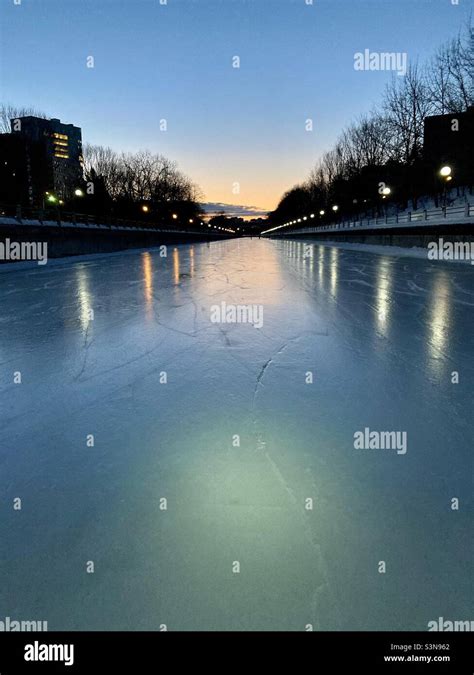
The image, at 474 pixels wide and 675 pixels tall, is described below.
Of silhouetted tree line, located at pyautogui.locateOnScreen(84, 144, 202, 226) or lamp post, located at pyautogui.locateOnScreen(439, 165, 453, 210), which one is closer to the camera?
lamp post, located at pyautogui.locateOnScreen(439, 165, 453, 210)

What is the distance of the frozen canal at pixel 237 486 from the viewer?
5.32ft

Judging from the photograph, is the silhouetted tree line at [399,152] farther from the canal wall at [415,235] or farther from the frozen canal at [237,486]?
the frozen canal at [237,486]

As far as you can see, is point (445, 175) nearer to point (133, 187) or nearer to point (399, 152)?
point (399, 152)

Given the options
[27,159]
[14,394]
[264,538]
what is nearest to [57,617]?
[264,538]

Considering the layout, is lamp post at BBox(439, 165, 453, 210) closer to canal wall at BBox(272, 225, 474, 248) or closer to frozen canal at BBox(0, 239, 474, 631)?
canal wall at BBox(272, 225, 474, 248)

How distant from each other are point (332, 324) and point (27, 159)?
63.2 m

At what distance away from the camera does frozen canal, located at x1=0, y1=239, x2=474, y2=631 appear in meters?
1.62

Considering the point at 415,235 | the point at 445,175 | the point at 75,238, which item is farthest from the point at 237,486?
the point at 445,175

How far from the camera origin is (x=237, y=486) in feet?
7.55

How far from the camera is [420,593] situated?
5.35 feet

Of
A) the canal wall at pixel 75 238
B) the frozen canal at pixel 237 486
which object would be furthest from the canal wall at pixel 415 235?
the canal wall at pixel 75 238

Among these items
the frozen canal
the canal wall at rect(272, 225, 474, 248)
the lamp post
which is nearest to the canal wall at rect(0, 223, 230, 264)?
the frozen canal

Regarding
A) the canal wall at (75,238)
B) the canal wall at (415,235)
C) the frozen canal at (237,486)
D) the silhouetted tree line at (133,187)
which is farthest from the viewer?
the silhouetted tree line at (133,187)
